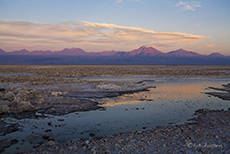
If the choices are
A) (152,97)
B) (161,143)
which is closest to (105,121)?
(161,143)

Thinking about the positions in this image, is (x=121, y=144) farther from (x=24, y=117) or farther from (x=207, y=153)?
(x=24, y=117)

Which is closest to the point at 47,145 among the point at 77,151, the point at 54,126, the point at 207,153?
the point at 77,151

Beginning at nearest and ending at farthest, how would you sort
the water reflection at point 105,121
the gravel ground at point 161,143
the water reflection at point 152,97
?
the gravel ground at point 161,143 → the water reflection at point 105,121 → the water reflection at point 152,97

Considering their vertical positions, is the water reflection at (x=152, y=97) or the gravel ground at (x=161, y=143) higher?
the gravel ground at (x=161, y=143)

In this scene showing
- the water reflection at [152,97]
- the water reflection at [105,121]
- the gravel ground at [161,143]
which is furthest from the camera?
the water reflection at [152,97]

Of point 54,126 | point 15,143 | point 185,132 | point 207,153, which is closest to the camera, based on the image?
point 207,153

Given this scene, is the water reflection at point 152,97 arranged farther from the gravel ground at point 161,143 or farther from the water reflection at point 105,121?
the gravel ground at point 161,143

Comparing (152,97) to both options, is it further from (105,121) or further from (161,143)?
(161,143)

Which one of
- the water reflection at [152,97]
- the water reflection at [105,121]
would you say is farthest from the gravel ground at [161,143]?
the water reflection at [152,97]

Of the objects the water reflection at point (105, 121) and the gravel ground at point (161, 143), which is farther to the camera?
the water reflection at point (105, 121)

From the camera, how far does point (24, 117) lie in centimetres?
1193

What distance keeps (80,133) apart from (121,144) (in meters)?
2.53

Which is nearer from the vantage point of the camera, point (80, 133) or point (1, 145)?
point (1, 145)

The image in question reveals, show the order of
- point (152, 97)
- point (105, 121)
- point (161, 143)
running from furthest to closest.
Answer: point (152, 97), point (105, 121), point (161, 143)
